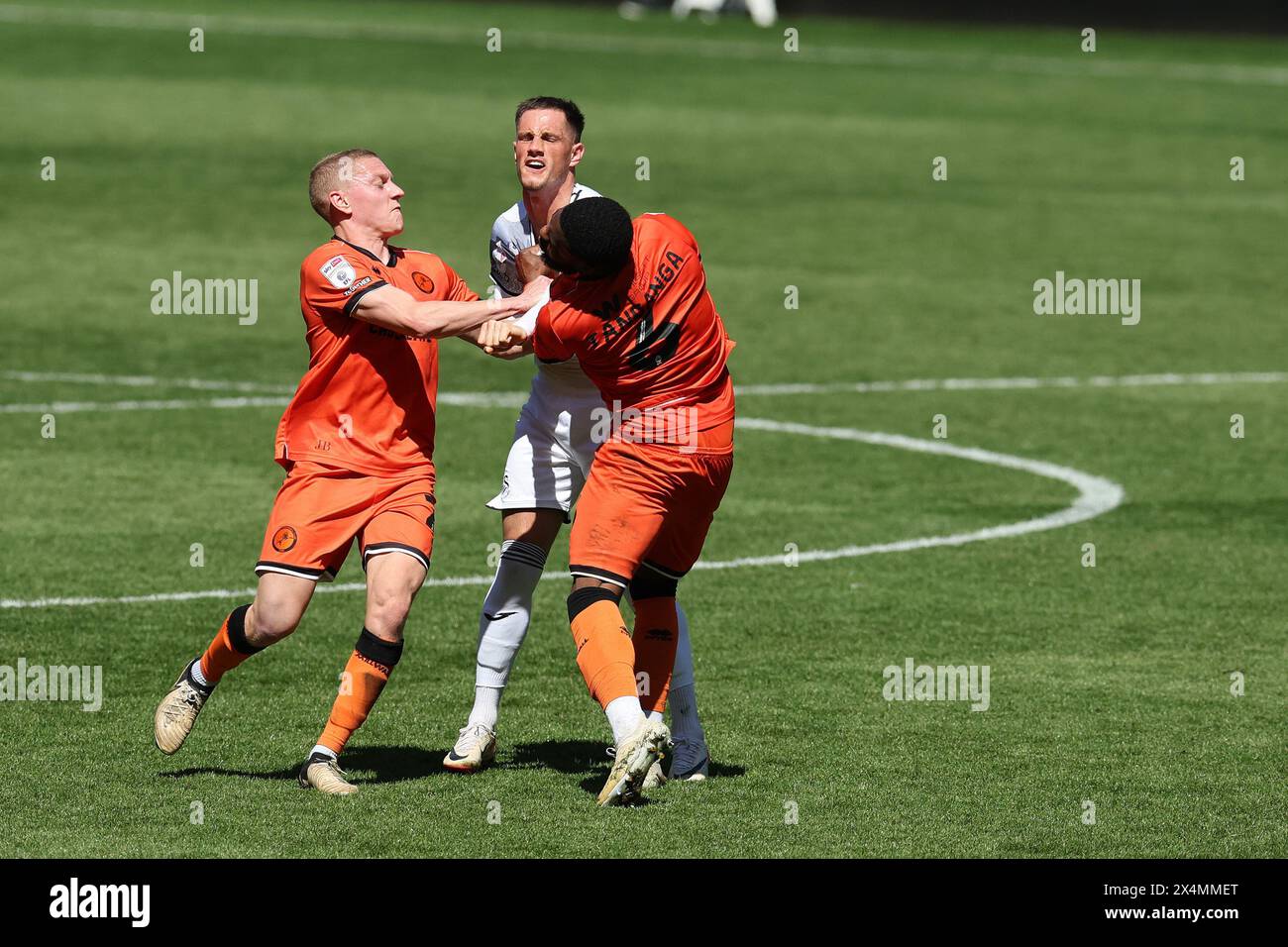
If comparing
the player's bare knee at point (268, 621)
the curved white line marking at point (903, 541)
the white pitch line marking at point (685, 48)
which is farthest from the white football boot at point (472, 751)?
the white pitch line marking at point (685, 48)

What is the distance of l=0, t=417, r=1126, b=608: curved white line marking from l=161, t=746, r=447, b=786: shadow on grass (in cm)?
279

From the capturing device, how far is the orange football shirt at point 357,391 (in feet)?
27.7

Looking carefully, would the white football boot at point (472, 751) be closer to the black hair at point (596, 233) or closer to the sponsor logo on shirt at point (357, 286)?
the sponsor logo on shirt at point (357, 286)

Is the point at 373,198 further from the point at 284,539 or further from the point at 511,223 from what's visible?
the point at 284,539

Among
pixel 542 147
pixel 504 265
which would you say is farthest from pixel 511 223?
pixel 542 147

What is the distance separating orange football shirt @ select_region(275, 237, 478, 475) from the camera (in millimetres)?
8453

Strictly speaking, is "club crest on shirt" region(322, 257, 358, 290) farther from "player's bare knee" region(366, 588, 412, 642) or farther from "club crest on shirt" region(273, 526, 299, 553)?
"player's bare knee" region(366, 588, 412, 642)

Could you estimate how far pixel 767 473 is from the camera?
14.9 meters

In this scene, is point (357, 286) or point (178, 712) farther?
point (178, 712)

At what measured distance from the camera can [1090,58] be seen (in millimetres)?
42281

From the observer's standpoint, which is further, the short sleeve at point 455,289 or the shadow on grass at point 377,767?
the short sleeve at point 455,289

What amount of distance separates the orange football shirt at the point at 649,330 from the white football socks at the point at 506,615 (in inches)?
36.3

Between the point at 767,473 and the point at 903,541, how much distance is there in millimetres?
2066

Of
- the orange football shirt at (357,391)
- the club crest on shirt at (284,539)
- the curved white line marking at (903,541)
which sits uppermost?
the orange football shirt at (357,391)
